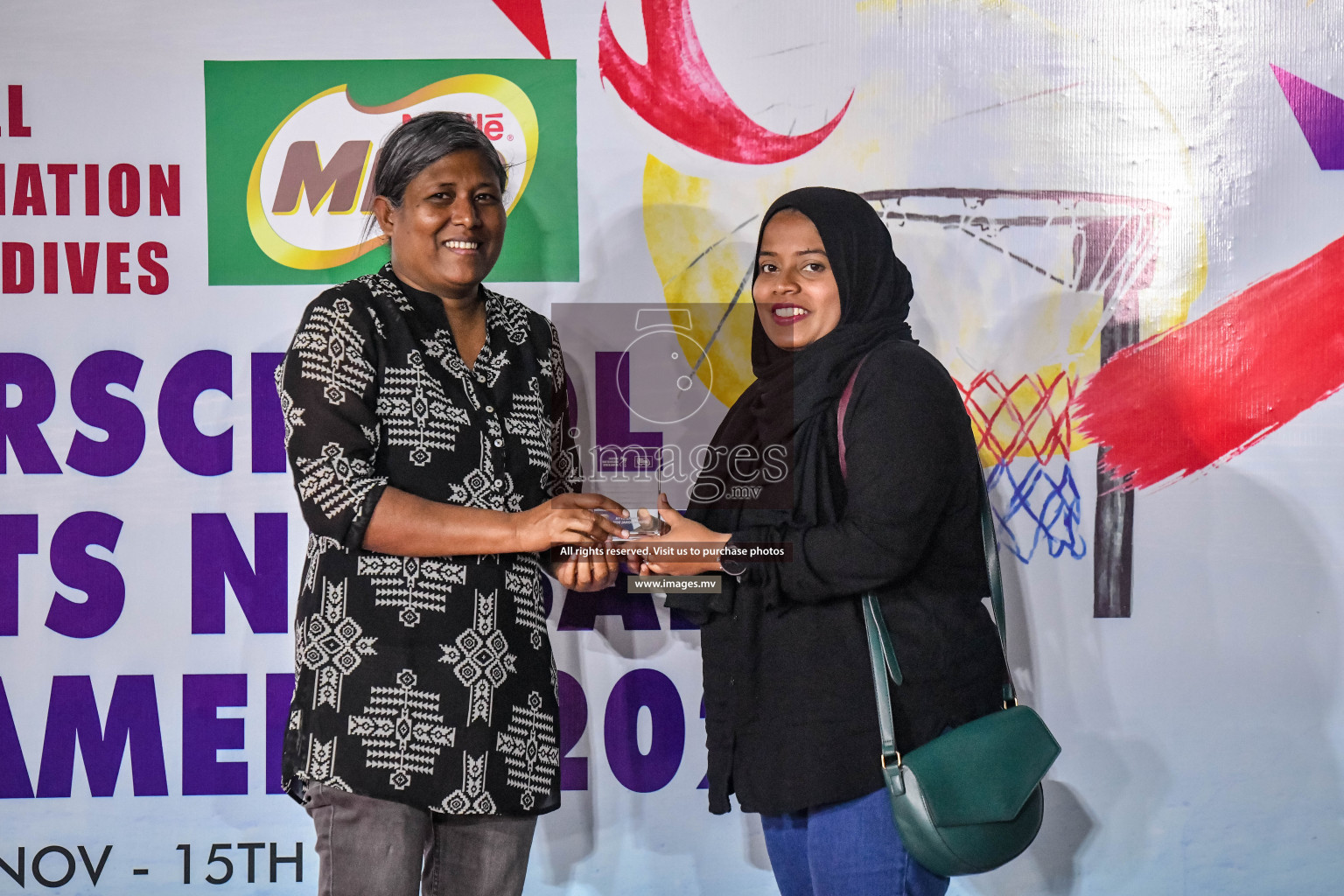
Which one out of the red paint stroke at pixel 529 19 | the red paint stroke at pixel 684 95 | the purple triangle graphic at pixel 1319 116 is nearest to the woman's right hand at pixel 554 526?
the red paint stroke at pixel 684 95

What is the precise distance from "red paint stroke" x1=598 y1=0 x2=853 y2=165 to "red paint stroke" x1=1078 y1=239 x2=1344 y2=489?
3.02ft

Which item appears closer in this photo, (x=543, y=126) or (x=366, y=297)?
(x=366, y=297)

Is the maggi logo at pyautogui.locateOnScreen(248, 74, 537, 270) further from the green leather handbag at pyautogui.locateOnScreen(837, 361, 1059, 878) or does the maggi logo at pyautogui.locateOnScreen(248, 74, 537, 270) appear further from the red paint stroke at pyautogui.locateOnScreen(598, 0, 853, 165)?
the green leather handbag at pyautogui.locateOnScreen(837, 361, 1059, 878)

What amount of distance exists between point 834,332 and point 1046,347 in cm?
102

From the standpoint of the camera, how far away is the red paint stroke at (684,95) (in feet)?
7.95

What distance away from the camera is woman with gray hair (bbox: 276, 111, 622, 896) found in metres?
1.63

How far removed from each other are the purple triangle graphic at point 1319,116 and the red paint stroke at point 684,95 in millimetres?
1042

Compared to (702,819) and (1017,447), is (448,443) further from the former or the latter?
(1017,447)

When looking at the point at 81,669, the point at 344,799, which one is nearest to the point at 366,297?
the point at 344,799

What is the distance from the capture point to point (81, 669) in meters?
2.42

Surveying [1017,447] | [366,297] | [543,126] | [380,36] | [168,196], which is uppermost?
[380,36]

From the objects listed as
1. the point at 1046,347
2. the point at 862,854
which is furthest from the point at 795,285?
the point at 1046,347

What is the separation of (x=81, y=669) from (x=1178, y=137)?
280 centimetres

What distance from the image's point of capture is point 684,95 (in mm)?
2438
